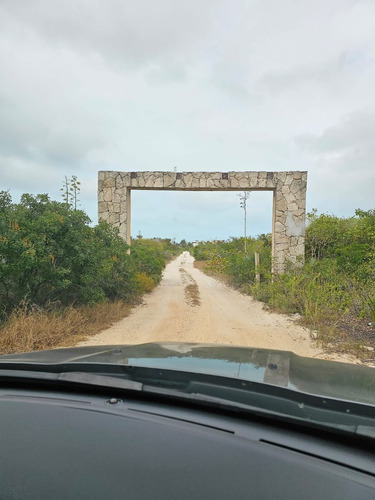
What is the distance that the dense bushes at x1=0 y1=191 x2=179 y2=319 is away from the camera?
18.2 ft

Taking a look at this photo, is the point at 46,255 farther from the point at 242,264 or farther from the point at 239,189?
the point at 242,264

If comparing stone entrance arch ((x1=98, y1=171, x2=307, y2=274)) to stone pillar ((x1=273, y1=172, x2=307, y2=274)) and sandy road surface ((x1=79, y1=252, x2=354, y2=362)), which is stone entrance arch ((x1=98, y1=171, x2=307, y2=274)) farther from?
sandy road surface ((x1=79, y1=252, x2=354, y2=362))

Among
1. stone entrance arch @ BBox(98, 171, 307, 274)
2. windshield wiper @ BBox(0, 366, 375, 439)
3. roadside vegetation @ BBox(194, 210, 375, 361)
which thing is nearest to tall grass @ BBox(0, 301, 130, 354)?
windshield wiper @ BBox(0, 366, 375, 439)

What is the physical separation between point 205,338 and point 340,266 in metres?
6.20

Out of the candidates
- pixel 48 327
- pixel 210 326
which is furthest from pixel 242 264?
pixel 48 327

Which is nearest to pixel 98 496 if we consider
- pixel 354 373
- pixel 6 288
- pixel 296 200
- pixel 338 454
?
pixel 338 454

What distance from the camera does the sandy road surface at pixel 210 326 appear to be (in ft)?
19.7

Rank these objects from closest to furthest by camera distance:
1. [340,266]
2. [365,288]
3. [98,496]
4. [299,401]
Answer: [98,496]
[299,401]
[365,288]
[340,266]

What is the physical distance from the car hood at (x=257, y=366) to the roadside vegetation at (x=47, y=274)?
3.55 metres

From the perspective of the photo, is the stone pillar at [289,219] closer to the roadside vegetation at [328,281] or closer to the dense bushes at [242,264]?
the roadside vegetation at [328,281]

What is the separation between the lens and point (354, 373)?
2102 mm

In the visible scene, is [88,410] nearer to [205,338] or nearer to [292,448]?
[292,448]

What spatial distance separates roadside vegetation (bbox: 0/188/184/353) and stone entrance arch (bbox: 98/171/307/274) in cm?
394

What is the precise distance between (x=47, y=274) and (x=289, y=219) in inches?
335
